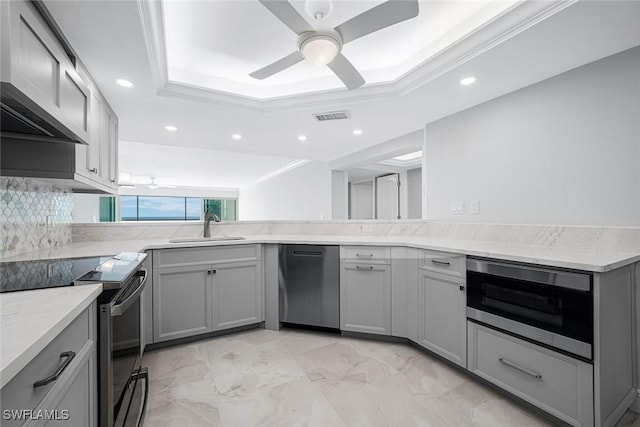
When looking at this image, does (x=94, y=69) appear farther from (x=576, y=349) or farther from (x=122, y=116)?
(x=576, y=349)

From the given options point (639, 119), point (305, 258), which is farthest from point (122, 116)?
point (639, 119)

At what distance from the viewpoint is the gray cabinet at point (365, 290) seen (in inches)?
95.3

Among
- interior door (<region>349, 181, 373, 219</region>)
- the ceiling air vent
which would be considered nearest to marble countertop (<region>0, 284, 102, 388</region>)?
the ceiling air vent

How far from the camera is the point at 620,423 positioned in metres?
1.52

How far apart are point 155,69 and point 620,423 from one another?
3530 mm

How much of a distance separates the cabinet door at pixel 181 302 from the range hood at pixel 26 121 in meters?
1.18

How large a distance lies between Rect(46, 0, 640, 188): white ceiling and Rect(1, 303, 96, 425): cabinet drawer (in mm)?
1459

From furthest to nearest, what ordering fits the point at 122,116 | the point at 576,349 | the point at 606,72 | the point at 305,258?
1. the point at 122,116
2. the point at 305,258
3. the point at 606,72
4. the point at 576,349

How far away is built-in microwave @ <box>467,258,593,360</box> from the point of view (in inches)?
53.4

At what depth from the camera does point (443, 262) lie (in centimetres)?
204

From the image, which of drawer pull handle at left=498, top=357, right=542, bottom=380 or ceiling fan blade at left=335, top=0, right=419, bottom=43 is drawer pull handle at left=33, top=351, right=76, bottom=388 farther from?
drawer pull handle at left=498, top=357, right=542, bottom=380

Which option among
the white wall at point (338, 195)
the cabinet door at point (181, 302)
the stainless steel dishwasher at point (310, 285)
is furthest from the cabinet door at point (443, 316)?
the white wall at point (338, 195)

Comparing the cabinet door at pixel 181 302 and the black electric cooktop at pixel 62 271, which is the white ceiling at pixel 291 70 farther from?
the cabinet door at pixel 181 302

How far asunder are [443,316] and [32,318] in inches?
84.8
